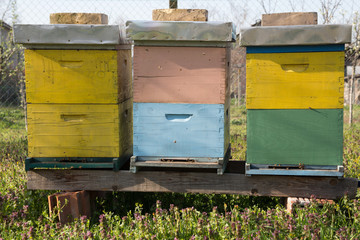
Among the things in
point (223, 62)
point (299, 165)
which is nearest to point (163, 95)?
point (223, 62)

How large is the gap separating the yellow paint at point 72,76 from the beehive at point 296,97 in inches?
45.7

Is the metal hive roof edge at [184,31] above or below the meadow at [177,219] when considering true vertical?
above

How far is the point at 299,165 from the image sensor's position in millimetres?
3463

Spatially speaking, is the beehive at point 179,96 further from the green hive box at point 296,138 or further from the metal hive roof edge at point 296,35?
the green hive box at point 296,138

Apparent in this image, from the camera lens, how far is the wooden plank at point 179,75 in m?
3.46

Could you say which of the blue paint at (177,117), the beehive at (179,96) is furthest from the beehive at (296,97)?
the blue paint at (177,117)

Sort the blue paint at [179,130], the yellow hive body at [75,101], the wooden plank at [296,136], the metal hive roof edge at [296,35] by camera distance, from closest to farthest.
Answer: the metal hive roof edge at [296,35]
the wooden plank at [296,136]
the blue paint at [179,130]
the yellow hive body at [75,101]

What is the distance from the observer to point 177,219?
3314mm

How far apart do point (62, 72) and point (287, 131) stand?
6.47 ft

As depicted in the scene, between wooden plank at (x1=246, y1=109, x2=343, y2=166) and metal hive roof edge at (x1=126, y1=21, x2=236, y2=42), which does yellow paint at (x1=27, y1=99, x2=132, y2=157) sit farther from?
wooden plank at (x1=246, y1=109, x2=343, y2=166)

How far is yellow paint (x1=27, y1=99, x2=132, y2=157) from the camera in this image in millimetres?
3637

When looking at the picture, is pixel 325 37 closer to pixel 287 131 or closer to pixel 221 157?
pixel 287 131

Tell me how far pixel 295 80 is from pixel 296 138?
47cm

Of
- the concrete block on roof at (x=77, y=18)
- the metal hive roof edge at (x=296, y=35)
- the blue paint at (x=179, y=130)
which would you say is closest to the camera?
A: the metal hive roof edge at (x=296, y=35)
